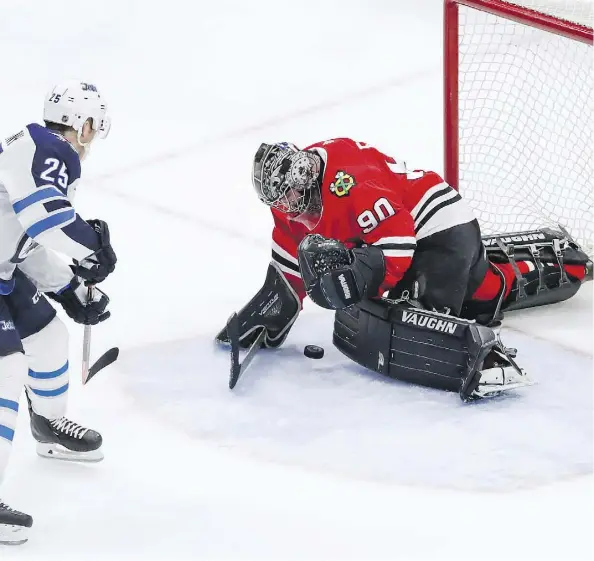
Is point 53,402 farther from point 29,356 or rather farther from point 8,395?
point 8,395

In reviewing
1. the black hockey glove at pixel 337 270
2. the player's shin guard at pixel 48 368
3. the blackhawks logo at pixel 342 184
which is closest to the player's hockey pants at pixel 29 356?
the player's shin guard at pixel 48 368

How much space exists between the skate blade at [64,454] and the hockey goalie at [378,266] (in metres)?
0.67

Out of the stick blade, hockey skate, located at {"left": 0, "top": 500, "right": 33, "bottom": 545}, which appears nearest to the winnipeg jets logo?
the stick blade

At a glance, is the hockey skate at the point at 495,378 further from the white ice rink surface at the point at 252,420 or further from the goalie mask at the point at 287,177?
the goalie mask at the point at 287,177

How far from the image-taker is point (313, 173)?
3.11 meters

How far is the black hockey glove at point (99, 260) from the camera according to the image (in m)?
2.64

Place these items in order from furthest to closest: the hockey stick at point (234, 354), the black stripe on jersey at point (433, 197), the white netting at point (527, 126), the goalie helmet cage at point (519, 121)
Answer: the white netting at point (527, 126) → the goalie helmet cage at point (519, 121) → the black stripe on jersey at point (433, 197) → the hockey stick at point (234, 354)

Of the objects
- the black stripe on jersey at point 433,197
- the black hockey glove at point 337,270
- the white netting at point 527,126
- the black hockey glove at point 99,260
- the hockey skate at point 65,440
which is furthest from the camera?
the white netting at point 527,126

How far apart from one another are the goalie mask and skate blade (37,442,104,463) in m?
0.79

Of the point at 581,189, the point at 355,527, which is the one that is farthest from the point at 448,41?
the point at 355,527

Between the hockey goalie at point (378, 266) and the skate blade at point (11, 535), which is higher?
the hockey goalie at point (378, 266)

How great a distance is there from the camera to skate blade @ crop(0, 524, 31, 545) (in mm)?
2406

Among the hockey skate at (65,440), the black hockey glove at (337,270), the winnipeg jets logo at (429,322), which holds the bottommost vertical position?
the hockey skate at (65,440)

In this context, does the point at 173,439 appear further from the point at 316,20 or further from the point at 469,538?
the point at 316,20
